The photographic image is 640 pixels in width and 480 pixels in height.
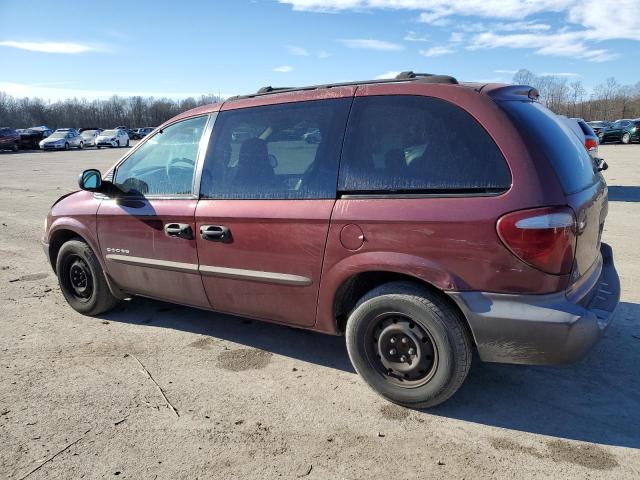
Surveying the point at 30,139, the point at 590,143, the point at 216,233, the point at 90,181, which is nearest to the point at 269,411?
the point at 216,233

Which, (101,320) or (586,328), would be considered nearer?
(586,328)

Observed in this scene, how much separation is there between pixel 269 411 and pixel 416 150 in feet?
5.99

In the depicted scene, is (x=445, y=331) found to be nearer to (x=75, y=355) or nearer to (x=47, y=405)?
(x=47, y=405)

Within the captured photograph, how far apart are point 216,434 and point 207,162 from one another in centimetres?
194

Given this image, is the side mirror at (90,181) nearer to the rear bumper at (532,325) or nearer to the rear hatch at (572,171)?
the rear bumper at (532,325)

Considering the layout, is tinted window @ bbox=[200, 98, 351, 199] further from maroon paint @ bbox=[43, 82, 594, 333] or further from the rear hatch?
the rear hatch

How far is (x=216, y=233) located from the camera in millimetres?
3594

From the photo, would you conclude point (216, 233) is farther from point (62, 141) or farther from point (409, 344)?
point (62, 141)

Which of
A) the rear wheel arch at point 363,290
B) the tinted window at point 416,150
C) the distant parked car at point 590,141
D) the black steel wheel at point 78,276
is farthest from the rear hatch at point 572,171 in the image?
the distant parked car at point 590,141

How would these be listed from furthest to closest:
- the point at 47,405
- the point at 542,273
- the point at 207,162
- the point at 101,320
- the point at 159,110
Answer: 1. the point at 159,110
2. the point at 101,320
3. the point at 207,162
4. the point at 47,405
5. the point at 542,273

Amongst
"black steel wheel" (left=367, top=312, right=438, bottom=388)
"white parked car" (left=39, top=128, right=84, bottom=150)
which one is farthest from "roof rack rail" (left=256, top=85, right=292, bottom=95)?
"white parked car" (left=39, top=128, right=84, bottom=150)

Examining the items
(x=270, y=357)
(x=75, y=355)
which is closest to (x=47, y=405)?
(x=75, y=355)

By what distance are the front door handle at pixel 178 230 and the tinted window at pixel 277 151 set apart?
292 mm

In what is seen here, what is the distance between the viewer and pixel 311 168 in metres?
3.29
